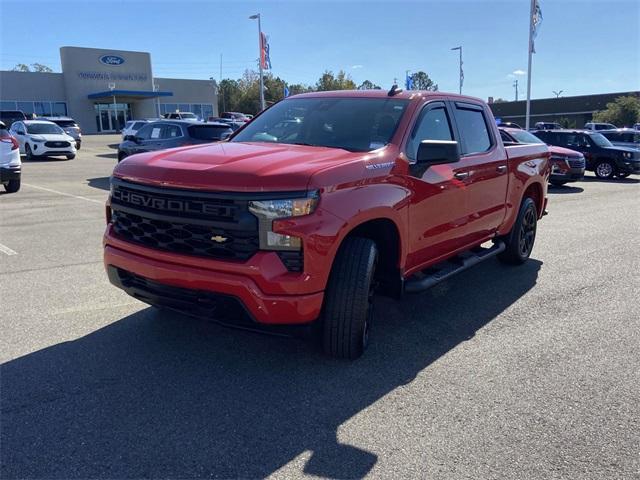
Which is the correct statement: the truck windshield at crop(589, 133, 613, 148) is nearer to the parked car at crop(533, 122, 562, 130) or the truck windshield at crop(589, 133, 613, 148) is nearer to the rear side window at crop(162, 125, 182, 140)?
the parked car at crop(533, 122, 562, 130)

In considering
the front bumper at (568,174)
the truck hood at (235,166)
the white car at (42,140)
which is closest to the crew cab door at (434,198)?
the truck hood at (235,166)

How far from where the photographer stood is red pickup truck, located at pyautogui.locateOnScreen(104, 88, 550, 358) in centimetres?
324

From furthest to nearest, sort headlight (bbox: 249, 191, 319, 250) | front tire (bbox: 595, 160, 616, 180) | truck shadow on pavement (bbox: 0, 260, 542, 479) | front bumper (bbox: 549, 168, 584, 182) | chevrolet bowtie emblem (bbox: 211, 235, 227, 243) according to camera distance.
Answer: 1. front tire (bbox: 595, 160, 616, 180)
2. front bumper (bbox: 549, 168, 584, 182)
3. chevrolet bowtie emblem (bbox: 211, 235, 227, 243)
4. headlight (bbox: 249, 191, 319, 250)
5. truck shadow on pavement (bbox: 0, 260, 542, 479)

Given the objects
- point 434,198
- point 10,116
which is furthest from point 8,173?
point 10,116

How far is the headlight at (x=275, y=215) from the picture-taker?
3.21 m

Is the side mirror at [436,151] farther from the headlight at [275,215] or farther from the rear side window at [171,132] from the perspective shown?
the rear side window at [171,132]

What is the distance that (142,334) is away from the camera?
13.9ft

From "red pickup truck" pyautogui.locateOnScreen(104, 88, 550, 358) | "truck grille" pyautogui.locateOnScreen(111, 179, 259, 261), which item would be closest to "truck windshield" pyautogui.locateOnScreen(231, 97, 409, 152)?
"red pickup truck" pyautogui.locateOnScreen(104, 88, 550, 358)

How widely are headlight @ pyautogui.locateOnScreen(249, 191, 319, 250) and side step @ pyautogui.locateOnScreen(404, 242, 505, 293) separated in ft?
4.36

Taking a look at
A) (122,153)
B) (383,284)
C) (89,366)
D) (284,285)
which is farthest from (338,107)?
(122,153)

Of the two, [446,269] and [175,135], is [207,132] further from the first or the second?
[446,269]

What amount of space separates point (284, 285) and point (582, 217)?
28.4 ft

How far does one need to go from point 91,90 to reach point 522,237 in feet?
170

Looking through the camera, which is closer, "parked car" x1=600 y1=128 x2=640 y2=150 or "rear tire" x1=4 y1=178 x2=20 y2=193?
"rear tire" x1=4 y1=178 x2=20 y2=193
